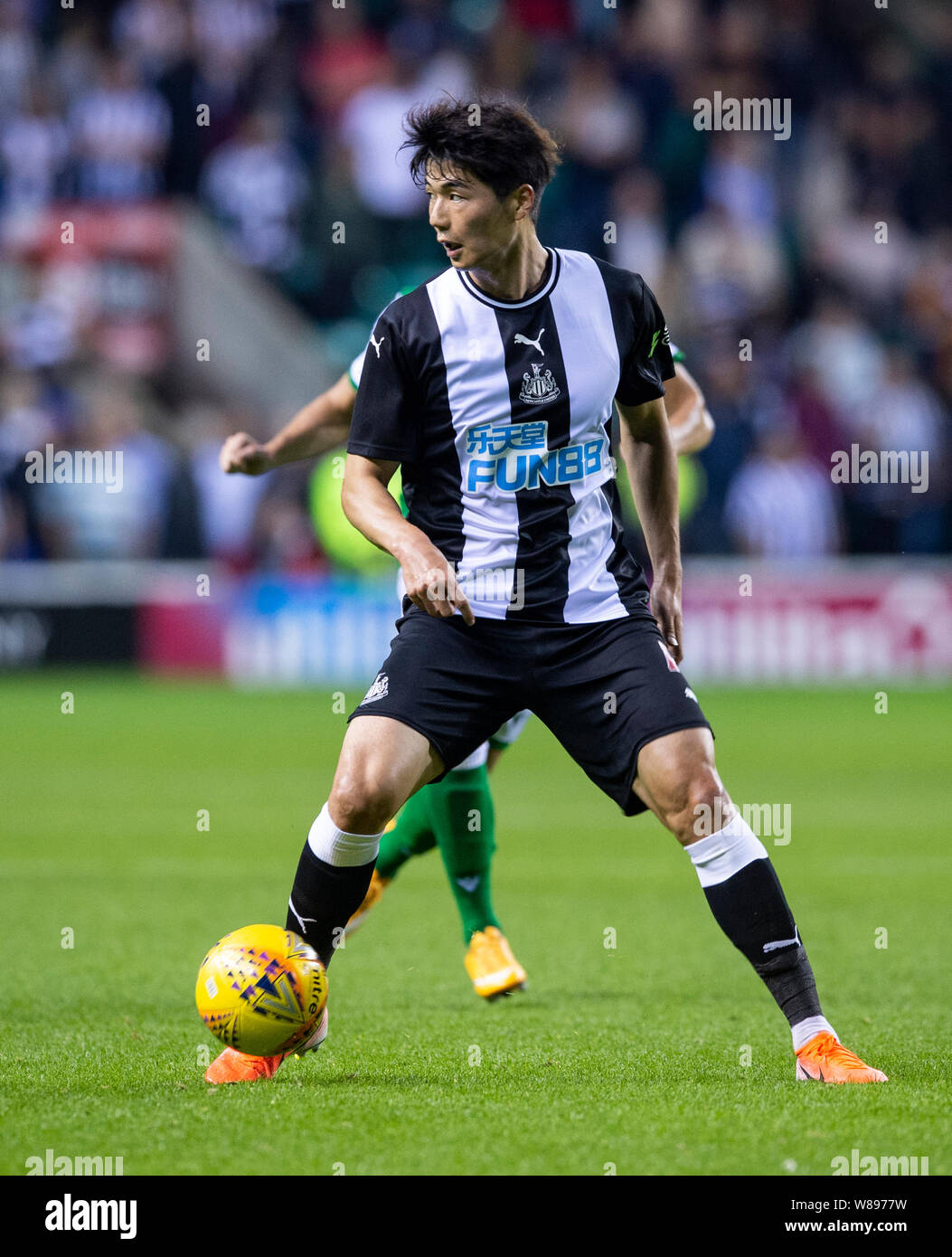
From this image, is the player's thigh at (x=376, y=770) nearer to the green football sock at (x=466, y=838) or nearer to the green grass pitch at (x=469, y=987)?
the green grass pitch at (x=469, y=987)

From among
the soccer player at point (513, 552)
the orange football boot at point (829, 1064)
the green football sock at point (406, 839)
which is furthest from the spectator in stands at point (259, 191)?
the orange football boot at point (829, 1064)

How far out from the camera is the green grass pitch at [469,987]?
12.8ft

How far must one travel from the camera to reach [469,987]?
20.3 feet

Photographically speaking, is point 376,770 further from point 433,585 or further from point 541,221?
point 541,221

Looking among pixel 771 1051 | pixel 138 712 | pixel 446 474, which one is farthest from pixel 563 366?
pixel 138 712

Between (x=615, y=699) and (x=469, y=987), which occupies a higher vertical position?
(x=615, y=699)

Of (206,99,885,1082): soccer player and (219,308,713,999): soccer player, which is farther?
(219,308,713,999): soccer player

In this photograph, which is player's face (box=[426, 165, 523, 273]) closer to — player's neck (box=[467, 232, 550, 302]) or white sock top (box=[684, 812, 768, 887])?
player's neck (box=[467, 232, 550, 302])

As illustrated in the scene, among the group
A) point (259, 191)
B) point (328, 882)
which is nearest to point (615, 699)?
point (328, 882)

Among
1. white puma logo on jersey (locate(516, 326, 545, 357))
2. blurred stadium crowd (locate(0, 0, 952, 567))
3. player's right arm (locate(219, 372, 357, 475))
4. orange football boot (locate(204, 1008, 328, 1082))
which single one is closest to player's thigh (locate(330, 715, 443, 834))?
orange football boot (locate(204, 1008, 328, 1082))

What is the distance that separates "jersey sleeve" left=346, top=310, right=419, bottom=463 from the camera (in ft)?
15.0

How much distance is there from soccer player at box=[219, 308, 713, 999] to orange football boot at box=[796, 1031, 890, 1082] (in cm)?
155

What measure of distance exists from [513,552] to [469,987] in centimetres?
207

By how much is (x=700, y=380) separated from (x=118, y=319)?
5.92 metres
